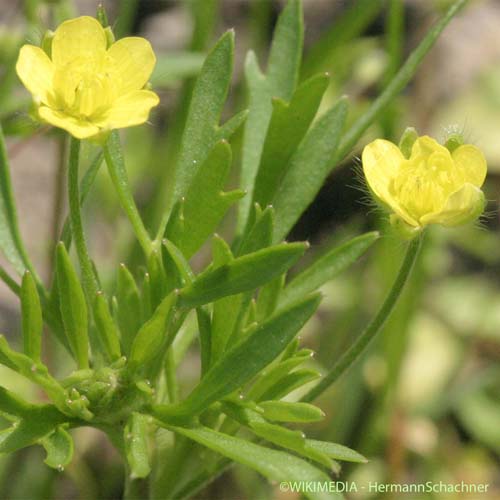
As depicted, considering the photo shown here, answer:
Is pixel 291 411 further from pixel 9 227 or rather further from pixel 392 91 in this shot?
pixel 392 91

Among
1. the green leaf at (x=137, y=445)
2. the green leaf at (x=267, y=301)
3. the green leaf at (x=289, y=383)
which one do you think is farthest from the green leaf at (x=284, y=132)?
the green leaf at (x=137, y=445)

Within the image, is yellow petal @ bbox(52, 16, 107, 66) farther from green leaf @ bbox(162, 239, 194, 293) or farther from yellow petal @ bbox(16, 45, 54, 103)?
green leaf @ bbox(162, 239, 194, 293)

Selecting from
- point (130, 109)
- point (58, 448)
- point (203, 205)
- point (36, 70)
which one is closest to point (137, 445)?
point (58, 448)

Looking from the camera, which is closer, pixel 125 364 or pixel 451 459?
pixel 125 364

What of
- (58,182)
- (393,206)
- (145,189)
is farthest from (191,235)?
(145,189)

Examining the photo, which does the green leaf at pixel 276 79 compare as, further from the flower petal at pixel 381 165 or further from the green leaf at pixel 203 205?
the flower petal at pixel 381 165

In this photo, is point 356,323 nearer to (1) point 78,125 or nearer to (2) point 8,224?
(2) point 8,224
